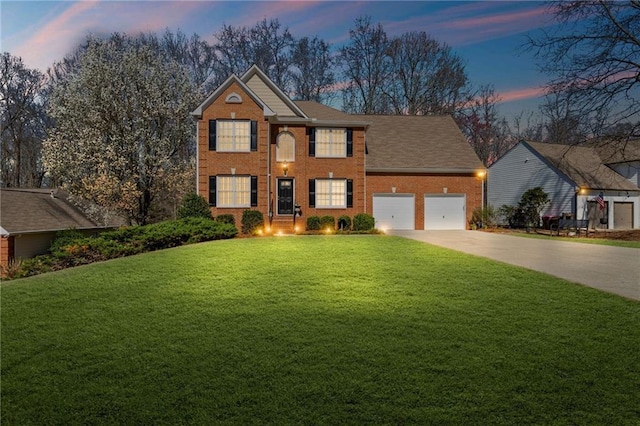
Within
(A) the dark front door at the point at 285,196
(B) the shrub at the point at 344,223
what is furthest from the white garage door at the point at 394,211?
(A) the dark front door at the point at 285,196

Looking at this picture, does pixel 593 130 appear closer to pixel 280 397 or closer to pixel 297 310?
pixel 297 310

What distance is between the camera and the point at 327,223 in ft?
65.7

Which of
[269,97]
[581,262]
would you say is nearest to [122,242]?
[269,97]

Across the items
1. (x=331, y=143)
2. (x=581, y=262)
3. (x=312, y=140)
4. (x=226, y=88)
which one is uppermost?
(x=226, y=88)

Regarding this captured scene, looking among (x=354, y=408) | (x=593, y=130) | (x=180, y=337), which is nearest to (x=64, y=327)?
(x=180, y=337)

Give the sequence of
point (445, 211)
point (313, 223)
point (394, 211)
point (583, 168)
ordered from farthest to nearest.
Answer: point (583, 168)
point (445, 211)
point (394, 211)
point (313, 223)

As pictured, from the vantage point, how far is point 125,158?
20.2 metres

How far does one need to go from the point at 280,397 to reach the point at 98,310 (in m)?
4.52

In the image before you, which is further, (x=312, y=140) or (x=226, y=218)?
(x=312, y=140)

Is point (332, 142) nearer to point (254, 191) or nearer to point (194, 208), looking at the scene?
point (254, 191)

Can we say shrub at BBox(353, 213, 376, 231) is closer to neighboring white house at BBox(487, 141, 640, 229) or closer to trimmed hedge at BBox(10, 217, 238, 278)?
trimmed hedge at BBox(10, 217, 238, 278)

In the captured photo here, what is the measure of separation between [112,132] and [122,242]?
9665 millimetres

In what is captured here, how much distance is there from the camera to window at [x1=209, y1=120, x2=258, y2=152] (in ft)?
65.7

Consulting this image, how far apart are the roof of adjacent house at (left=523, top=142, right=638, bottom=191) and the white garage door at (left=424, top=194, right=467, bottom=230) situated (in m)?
8.64
